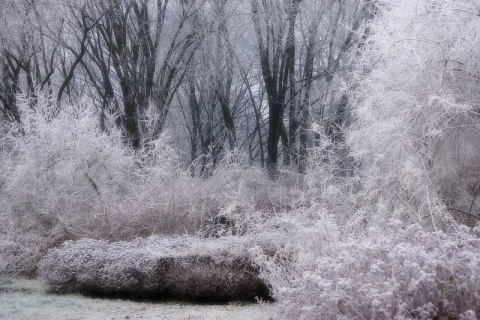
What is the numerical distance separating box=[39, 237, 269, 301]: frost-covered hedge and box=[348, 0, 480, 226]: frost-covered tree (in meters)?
2.04

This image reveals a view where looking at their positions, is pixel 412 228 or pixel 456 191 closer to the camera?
pixel 412 228

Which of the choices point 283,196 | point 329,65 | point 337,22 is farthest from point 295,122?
point 283,196

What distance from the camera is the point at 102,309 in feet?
21.2

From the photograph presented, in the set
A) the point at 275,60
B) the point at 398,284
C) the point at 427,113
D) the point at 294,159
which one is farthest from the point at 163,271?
the point at 275,60

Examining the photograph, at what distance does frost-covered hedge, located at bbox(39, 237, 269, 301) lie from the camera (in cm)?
673

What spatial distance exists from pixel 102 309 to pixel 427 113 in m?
4.82

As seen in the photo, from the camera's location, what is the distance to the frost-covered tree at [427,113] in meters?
7.01

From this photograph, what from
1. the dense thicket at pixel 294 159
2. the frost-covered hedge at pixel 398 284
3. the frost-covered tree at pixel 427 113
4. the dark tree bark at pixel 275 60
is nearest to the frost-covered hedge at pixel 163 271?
the dense thicket at pixel 294 159

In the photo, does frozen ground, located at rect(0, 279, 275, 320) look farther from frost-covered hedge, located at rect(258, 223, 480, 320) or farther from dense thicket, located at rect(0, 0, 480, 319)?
frost-covered hedge, located at rect(258, 223, 480, 320)

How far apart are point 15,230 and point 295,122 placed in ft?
33.5

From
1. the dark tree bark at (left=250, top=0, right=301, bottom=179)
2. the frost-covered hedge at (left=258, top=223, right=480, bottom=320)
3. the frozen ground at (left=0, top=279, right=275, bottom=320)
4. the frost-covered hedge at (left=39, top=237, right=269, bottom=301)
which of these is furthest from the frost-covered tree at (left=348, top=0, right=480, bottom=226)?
the dark tree bark at (left=250, top=0, right=301, bottom=179)

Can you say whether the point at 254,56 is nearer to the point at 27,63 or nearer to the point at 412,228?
the point at 27,63

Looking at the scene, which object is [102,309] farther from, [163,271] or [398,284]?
[398,284]

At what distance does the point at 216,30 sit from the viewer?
1612cm
